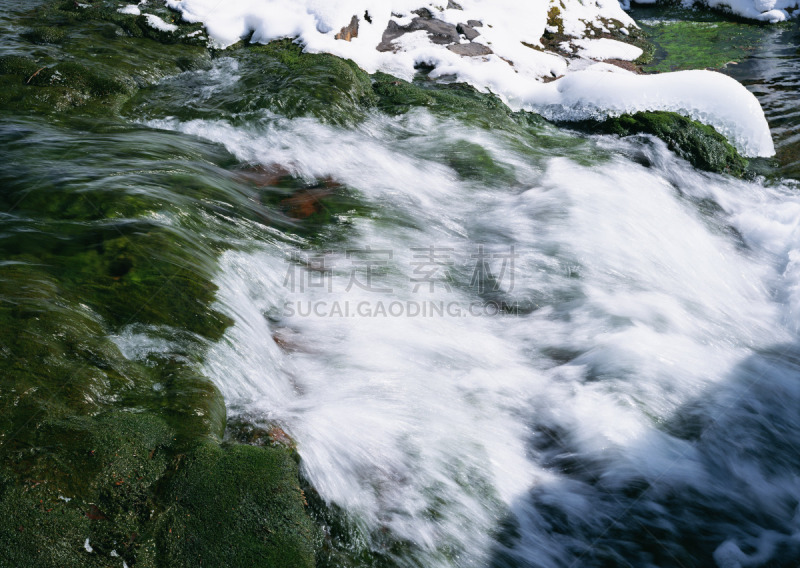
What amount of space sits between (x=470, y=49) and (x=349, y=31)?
2.42 metres

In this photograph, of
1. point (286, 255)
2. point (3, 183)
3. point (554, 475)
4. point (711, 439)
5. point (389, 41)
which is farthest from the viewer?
point (389, 41)

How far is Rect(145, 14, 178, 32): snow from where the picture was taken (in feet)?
31.7

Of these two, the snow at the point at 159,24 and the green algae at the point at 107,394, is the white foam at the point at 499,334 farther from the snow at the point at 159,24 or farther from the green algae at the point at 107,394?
the snow at the point at 159,24

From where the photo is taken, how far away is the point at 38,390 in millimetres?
2779

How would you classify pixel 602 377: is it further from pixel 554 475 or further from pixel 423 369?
pixel 423 369

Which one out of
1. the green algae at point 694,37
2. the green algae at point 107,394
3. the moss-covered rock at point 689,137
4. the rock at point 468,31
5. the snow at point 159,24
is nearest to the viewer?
the green algae at point 107,394

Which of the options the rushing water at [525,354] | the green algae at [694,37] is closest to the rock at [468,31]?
A: the green algae at [694,37]

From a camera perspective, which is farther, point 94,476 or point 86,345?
point 86,345

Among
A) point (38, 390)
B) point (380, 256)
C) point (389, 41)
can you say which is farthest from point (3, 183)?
point (389, 41)

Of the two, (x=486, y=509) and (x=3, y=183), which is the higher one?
(x=3, y=183)

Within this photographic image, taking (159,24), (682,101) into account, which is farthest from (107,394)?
(682,101)

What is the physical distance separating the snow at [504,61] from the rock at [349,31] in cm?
10

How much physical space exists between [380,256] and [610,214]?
296 centimetres

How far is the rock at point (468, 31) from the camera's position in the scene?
1124 centimetres
